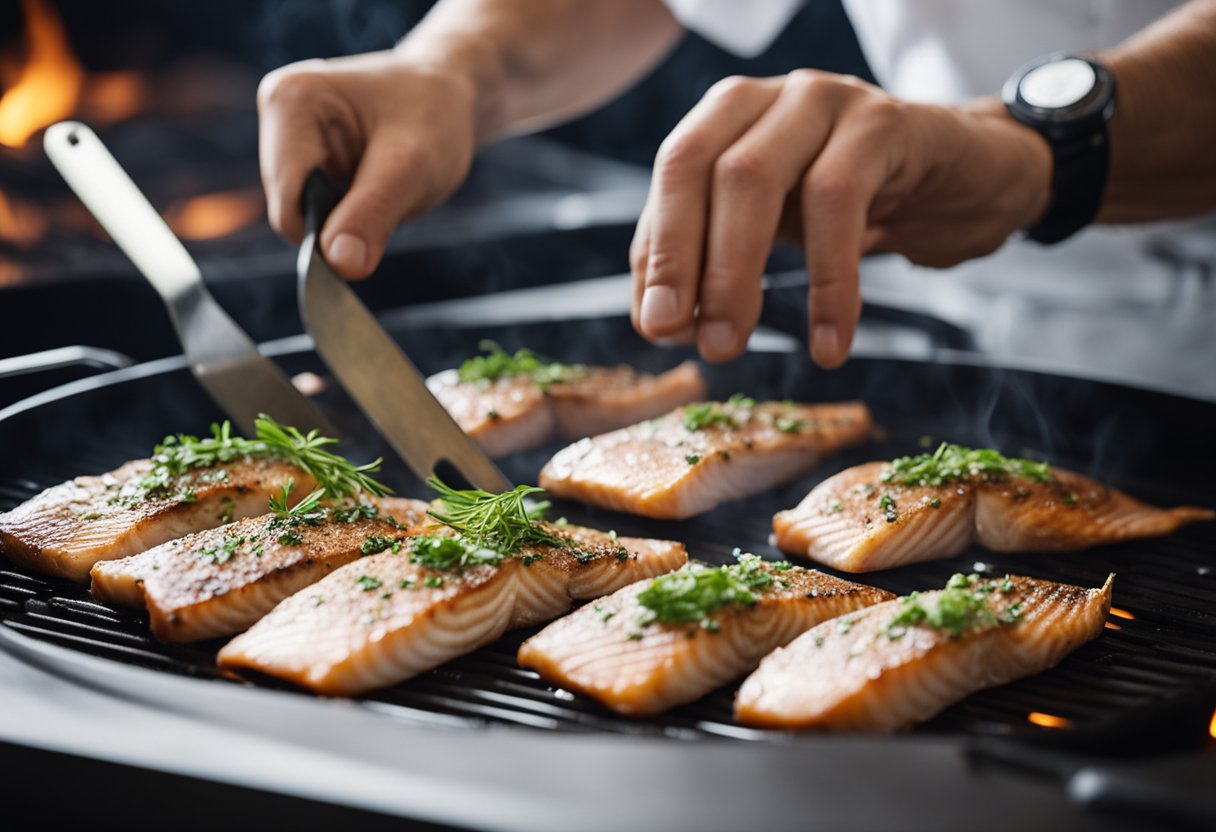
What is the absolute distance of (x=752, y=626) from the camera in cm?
215

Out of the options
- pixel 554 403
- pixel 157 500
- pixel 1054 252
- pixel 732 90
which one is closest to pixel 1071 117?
pixel 732 90

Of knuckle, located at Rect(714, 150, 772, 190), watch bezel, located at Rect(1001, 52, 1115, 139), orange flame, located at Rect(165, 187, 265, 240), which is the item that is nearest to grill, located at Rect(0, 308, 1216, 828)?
watch bezel, located at Rect(1001, 52, 1115, 139)

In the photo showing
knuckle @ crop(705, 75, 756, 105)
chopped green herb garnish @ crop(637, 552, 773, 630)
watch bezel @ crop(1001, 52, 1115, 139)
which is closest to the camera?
chopped green herb garnish @ crop(637, 552, 773, 630)

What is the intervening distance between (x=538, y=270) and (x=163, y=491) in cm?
291

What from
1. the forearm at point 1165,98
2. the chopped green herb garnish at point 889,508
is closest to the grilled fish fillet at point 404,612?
the chopped green herb garnish at point 889,508

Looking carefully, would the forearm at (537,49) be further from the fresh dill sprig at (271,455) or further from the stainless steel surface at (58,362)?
the fresh dill sprig at (271,455)

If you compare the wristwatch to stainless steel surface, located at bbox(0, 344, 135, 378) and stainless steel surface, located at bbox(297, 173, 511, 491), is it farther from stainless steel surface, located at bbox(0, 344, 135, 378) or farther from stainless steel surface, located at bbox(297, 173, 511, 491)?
stainless steel surface, located at bbox(0, 344, 135, 378)

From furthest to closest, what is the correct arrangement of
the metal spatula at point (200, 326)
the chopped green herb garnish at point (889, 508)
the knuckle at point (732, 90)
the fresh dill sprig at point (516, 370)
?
the fresh dill sprig at point (516, 370)
the metal spatula at point (200, 326)
the knuckle at point (732, 90)
the chopped green herb garnish at point (889, 508)

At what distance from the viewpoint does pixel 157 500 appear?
260 centimetres

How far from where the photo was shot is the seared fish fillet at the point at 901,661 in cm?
190

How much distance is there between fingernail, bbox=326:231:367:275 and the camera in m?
2.88

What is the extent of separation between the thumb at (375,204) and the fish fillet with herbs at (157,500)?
1.46 ft

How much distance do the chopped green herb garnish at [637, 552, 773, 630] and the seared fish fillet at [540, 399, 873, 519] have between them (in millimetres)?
633

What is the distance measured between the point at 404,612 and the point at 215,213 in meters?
4.21
